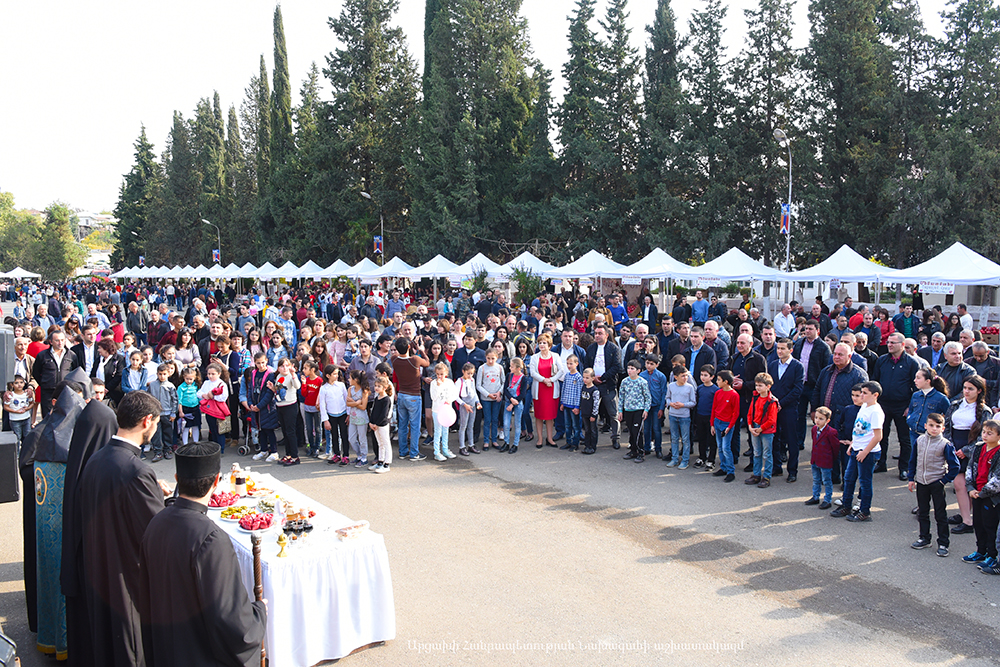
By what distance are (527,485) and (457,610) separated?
3.21 metres

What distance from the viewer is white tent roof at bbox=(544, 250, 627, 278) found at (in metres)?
21.6

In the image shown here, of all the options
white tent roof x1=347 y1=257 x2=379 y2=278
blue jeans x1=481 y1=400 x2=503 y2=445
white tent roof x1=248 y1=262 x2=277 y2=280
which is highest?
white tent roof x1=248 y1=262 x2=277 y2=280

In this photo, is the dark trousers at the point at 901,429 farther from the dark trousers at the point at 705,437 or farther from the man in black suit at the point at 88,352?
the man in black suit at the point at 88,352

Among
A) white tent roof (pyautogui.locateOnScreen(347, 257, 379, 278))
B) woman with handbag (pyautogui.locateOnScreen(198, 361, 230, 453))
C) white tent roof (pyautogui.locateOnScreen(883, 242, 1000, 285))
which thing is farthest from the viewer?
white tent roof (pyautogui.locateOnScreen(347, 257, 379, 278))

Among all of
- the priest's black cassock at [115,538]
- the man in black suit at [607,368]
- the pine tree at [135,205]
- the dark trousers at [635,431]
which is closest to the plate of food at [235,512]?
the priest's black cassock at [115,538]

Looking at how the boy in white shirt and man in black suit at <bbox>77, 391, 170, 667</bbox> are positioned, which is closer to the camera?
man in black suit at <bbox>77, 391, 170, 667</bbox>

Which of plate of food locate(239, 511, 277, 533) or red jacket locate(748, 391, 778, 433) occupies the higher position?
red jacket locate(748, 391, 778, 433)

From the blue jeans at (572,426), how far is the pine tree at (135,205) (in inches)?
2805

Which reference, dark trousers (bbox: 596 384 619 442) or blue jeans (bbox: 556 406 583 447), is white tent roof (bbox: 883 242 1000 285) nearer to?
dark trousers (bbox: 596 384 619 442)

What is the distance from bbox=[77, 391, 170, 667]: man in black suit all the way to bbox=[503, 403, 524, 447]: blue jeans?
263 inches

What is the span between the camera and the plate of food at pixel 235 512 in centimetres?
513

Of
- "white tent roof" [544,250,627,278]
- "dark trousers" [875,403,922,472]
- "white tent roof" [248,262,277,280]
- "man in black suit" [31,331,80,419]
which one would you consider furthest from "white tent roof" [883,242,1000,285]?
"white tent roof" [248,262,277,280]

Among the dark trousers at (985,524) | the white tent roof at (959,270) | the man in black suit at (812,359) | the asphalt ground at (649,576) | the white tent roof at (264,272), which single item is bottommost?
the asphalt ground at (649,576)

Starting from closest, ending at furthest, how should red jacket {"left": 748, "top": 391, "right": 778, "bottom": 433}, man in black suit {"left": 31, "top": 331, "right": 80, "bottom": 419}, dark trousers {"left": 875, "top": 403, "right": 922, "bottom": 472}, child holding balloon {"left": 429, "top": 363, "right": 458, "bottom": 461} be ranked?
red jacket {"left": 748, "top": 391, "right": 778, "bottom": 433} < dark trousers {"left": 875, "top": 403, "right": 922, "bottom": 472} < man in black suit {"left": 31, "top": 331, "right": 80, "bottom": 419} < child holding balloon {"left": 429, "top": 363, "right": 458, "bottom": 461}
